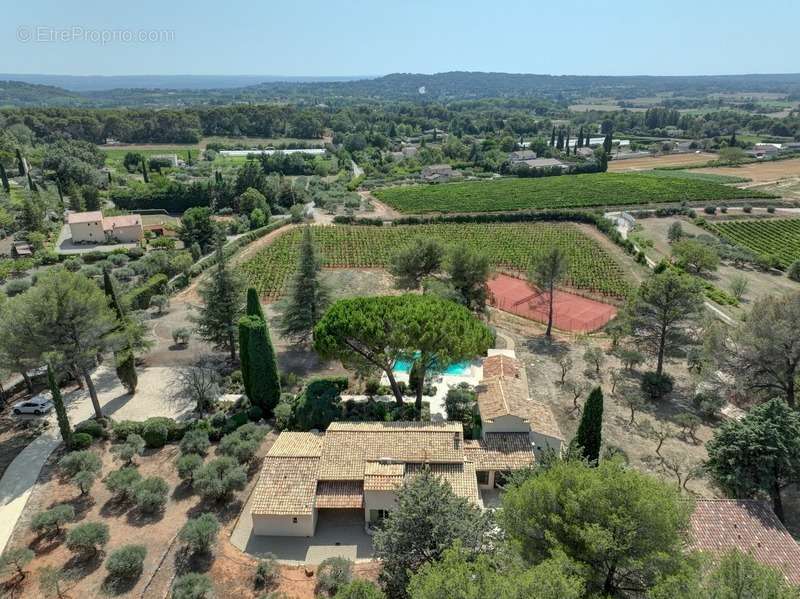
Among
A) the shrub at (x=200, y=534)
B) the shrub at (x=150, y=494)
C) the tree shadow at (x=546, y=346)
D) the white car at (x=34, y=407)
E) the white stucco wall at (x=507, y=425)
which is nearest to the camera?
the shrub at (x=200, y=534)

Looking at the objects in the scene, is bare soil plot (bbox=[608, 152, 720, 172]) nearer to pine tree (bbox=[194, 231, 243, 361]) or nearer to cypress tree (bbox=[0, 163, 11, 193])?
pine tree (bbox=[194, 231, 243, 361])

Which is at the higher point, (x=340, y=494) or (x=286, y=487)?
(x=286, y=487)

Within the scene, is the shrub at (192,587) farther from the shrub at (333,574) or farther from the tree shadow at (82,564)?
the shrub at (333,574)

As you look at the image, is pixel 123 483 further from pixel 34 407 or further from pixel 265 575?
pixel 34 407

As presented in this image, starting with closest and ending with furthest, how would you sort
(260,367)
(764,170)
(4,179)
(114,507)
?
(114,507) < (260,367) < (4,179) < (764,170)

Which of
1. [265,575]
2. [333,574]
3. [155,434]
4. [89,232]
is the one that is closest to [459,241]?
[155,434]

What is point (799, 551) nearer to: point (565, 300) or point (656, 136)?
point (565, 300)

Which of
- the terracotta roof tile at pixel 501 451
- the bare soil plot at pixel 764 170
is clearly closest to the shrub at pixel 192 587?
the terracotta roof tile at pixel 501 451
